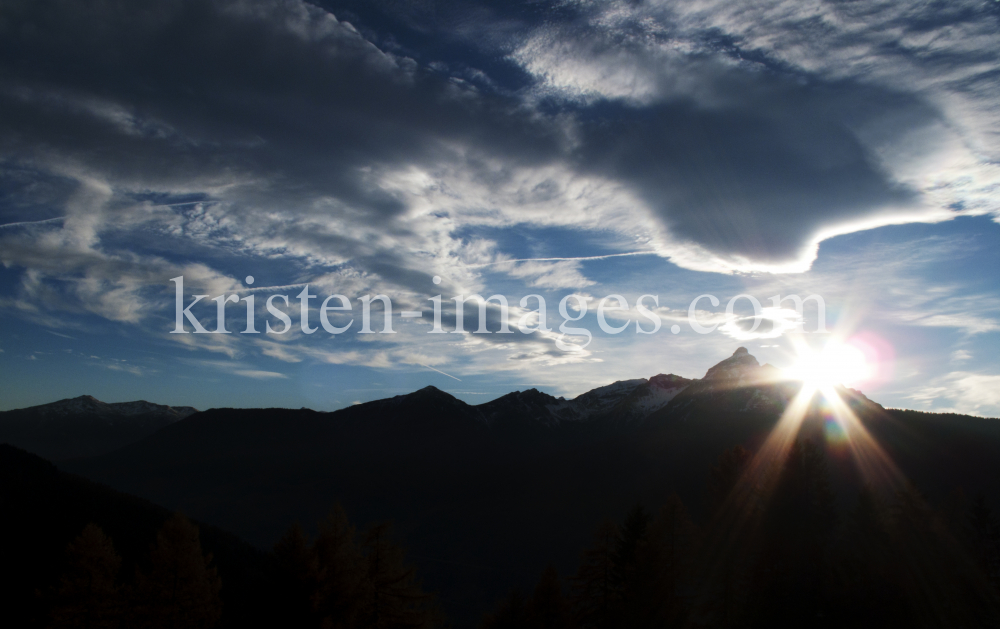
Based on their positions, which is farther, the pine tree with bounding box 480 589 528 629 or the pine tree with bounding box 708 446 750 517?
the pine tree with bounding box 708 446 750 517

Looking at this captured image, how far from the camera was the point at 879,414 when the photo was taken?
7131 inches

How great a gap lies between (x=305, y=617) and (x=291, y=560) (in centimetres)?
261

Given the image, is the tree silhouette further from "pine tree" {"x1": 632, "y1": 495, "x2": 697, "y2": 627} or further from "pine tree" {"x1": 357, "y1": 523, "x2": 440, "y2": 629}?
"pine tree" {"x1": 357, "y1": 523, "x2": 440, "y2": 629}

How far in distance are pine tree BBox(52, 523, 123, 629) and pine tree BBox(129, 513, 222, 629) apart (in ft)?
4.01

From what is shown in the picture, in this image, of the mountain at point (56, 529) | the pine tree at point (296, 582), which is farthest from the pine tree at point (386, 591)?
the mountain at point (56, 529)

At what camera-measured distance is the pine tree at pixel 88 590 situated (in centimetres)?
2512

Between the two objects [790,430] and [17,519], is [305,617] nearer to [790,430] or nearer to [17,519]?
[17,519]

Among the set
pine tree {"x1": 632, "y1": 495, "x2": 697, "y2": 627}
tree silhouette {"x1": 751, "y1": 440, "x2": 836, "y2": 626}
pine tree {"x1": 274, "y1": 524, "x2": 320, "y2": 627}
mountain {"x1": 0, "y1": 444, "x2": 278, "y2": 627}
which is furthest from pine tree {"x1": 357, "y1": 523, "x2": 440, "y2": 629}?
mountain {"x1": 0, "y1": 444, "x2": 278, "y2": 627}

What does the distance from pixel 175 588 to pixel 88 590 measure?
4.19m

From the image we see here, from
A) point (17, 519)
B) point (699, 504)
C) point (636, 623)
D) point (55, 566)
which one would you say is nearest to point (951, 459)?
point (699, 504)

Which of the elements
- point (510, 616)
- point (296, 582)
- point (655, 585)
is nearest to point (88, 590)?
point (296, 582)

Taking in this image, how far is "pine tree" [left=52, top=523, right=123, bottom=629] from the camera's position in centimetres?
2512

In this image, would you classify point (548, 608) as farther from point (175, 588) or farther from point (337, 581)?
point (175, 588)

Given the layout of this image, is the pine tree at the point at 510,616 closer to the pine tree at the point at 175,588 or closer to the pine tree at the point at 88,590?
the pine tree at the point at 175,588
